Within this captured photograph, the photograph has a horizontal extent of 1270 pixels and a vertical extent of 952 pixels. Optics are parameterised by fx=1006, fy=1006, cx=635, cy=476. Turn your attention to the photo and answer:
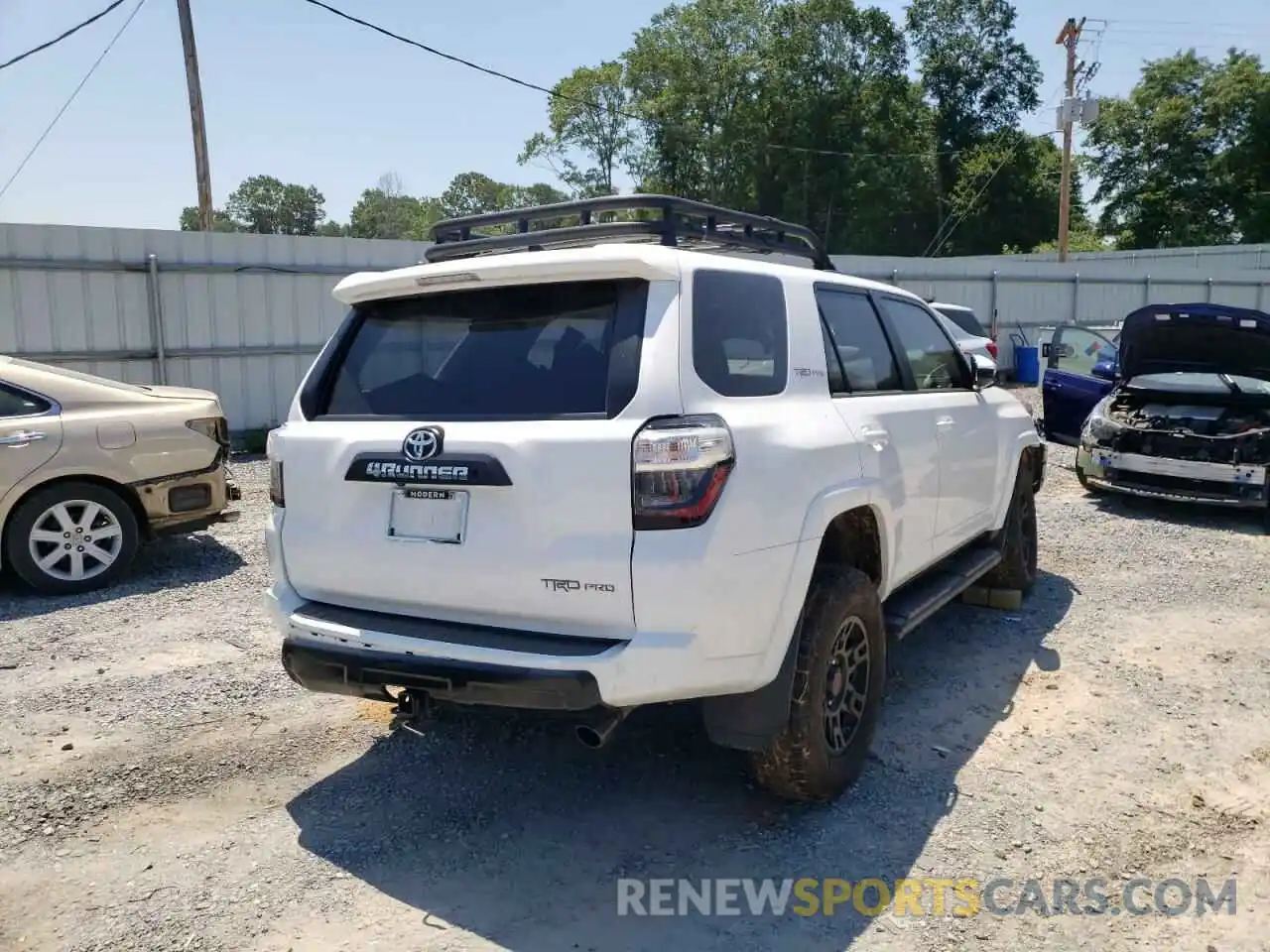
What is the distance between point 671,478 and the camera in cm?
287

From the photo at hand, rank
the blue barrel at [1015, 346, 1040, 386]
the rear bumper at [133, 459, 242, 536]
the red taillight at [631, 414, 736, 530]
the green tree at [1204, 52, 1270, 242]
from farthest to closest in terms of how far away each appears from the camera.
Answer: the green tree at [1204, 52, 1270, 242] < the blue barrel at [1015, 346, 1040, 386] < the rear bumper at [133, 459, 242, 536] < the red taillight at [631, 414, 736, 530]

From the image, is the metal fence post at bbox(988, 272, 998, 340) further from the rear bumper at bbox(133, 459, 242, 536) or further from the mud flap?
the mud flap

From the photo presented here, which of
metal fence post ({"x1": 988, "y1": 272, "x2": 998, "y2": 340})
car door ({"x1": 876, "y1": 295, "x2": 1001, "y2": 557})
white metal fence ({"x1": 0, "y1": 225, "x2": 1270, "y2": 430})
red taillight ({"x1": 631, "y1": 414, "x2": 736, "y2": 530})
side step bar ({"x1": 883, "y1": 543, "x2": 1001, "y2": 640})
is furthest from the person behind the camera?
metal fence post ({"x1": 988, "y1": 272, "x2": 998, "y2": 340})

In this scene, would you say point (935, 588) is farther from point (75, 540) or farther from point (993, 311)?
point (993, 311)

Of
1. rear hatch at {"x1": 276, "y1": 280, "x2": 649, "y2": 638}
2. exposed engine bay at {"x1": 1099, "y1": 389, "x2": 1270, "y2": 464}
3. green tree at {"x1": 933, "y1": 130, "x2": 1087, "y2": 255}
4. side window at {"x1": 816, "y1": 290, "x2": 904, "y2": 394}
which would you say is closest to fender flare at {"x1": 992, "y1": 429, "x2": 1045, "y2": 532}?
side window at {"x1": 816, "y1": 290, "x2": 904, "y2": 394}

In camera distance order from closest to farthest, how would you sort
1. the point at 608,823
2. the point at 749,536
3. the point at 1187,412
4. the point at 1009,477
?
the point at 749,536
the point at 608,823
the point at 1009,477
the point at 1187,412

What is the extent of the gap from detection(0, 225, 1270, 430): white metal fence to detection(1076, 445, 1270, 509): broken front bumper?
8672 millimetres

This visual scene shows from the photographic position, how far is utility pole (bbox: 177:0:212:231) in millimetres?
15227

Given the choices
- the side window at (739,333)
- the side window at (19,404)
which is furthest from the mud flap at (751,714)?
the side window at (19,404)

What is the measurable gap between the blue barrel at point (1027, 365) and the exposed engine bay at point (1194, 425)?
11.3 metres

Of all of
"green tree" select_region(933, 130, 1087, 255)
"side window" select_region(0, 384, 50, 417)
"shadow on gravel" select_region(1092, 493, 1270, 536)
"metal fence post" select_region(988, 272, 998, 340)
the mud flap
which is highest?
"green tree" select_region(933, 130, 1087, 255)

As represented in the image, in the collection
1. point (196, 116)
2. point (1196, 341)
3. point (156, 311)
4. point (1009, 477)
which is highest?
point (196, 116)

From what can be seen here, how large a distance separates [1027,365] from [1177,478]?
40.3 ft

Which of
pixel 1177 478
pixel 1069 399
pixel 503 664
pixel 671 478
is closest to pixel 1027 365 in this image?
pixel 1069 399
